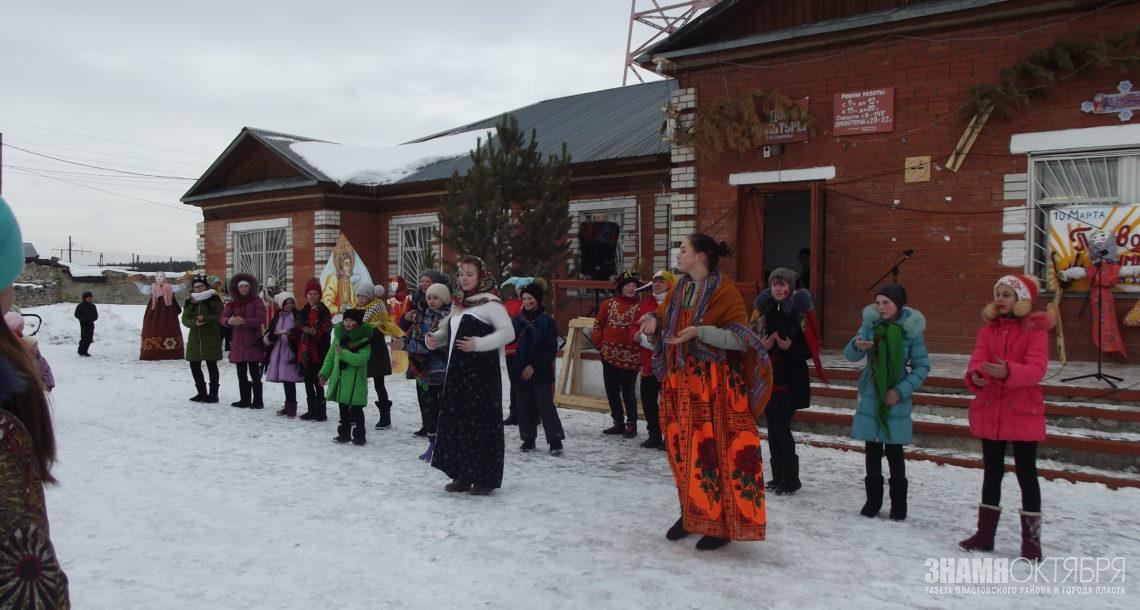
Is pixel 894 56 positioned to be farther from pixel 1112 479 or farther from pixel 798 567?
pixel 798 567

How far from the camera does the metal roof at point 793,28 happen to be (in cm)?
966

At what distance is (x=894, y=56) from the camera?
401 inches

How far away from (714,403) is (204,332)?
7577 millimetres

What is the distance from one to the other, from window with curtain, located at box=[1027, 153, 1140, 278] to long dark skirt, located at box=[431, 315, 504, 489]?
24.1 feet

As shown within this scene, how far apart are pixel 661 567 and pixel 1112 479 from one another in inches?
155

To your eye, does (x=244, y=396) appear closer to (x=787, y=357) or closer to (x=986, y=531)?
(x=787, y=357)

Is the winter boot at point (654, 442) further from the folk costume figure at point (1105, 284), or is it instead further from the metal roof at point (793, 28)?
the metal roof at point (793, 28)

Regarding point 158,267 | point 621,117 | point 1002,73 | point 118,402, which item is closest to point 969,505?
point 1002,73

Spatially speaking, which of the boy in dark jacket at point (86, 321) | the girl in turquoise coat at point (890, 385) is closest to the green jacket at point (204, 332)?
the boy in dark jacket at point (86, 321)

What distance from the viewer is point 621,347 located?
7.92 meters

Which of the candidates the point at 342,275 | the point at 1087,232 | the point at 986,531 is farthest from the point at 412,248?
the point at 986,531

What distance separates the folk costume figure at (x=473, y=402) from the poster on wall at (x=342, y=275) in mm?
9026

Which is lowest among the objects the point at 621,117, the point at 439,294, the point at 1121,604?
the point at 1121,604

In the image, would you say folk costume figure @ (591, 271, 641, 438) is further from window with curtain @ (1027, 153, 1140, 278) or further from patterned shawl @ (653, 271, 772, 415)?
window with curtain @ (1027, 153, 1140, 278)
